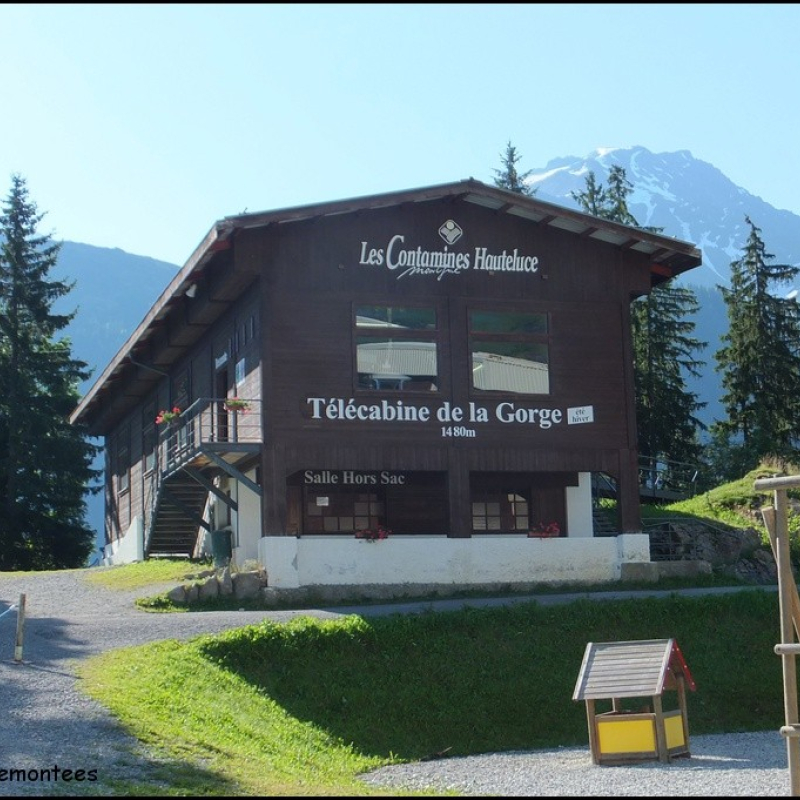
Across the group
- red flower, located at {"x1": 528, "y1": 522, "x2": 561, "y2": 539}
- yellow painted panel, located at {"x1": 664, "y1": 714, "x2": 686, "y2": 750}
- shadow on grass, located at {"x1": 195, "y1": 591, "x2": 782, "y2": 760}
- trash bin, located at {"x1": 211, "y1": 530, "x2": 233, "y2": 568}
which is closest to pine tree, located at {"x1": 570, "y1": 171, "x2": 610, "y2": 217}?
red flower, located at {"x1": 528, "y1": 522, "x2": 561, "y2": 539}

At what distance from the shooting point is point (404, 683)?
874 inches

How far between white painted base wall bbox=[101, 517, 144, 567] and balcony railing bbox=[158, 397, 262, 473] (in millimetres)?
4333

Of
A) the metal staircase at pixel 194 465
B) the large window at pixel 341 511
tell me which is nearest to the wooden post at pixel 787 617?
the metal staircase at pixel 194 465

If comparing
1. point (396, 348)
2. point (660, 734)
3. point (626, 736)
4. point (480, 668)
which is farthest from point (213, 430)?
point (660, 734)

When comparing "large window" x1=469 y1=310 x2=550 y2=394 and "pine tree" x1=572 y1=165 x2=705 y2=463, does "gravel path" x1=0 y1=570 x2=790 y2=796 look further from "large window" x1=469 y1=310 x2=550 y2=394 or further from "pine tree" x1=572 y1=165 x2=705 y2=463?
"pine tree" x1=572 y1=165 x2=705 y2=463

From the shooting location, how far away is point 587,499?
33.8 meters

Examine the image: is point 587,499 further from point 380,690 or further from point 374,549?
point 380,690

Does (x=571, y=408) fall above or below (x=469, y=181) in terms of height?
below

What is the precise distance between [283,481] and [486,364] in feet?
17.5

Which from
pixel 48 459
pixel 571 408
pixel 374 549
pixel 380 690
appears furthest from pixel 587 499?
pixel 48 459

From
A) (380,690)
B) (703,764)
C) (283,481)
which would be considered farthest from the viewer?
(283,481)

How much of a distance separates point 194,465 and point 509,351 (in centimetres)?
766

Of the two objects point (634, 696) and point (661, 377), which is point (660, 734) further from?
point (661, 377)

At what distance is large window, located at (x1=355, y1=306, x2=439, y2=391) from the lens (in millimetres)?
31172
